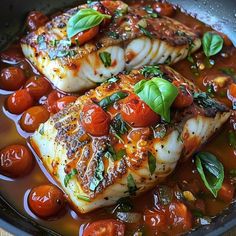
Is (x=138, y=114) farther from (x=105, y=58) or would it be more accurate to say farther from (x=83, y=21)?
(x=83, y=21)

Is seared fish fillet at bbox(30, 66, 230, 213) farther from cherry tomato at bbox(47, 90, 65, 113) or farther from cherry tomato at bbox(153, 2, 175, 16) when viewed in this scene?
cherry tomato at bbox(153, 2, 175, 16)

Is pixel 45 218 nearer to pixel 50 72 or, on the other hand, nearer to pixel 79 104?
pixel 79 104

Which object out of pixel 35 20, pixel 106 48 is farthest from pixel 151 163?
pixel 35 20

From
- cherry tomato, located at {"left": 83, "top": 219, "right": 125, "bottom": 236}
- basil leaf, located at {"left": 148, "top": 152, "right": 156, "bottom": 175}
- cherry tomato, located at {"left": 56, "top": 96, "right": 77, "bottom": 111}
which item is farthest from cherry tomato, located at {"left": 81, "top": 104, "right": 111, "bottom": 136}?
cherry tomato, located at {"left": 83, "top": 219, "right": 125, "bottom": 236}

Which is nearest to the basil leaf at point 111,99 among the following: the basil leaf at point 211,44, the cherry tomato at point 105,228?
the cherry tomato at point 105,228

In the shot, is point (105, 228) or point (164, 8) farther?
point (164, 8)

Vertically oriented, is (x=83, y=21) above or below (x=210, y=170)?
above

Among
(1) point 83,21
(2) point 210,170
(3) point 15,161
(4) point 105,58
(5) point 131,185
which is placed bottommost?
(3) point 15,161

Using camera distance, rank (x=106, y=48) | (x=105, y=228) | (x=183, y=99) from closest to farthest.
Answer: (x=105, y=228) < (x=183, y=99) < (x=106, y=48)
